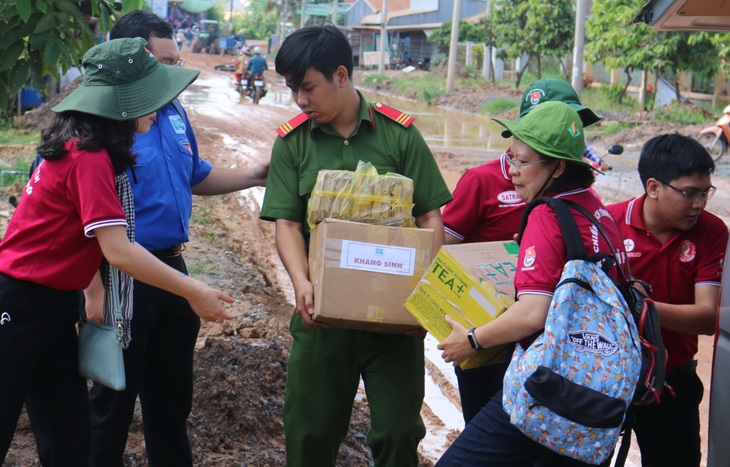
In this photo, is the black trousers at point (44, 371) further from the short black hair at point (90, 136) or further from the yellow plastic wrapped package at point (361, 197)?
the yellow plastic wrapped package at point (361, 197)

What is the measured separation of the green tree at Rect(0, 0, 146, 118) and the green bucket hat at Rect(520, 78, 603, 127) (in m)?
2.10

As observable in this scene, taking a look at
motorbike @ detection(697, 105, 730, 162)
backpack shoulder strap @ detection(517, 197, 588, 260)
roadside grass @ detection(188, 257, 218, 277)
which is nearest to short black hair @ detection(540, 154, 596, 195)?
backpack shoulder strap @ detection(517, 197, 588, 260)

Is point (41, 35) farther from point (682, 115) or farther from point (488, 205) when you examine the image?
point (682, 115)

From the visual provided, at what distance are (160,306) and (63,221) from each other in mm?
831

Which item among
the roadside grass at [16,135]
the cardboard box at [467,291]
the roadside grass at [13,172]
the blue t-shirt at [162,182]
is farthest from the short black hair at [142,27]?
the roadside grass at [16,135]

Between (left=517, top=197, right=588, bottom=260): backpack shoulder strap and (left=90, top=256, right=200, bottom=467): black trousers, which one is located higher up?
(left=517, top=197, right=588, bottom=260): backpack shoulder strap

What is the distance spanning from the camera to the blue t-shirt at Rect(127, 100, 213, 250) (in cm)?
354

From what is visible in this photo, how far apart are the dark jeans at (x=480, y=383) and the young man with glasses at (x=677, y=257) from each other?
61 centimetres

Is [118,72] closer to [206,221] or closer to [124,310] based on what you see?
[124,310]

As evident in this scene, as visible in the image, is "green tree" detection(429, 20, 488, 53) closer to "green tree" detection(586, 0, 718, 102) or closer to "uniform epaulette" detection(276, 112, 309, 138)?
"green tree" detection(586, 0, 718, 102)

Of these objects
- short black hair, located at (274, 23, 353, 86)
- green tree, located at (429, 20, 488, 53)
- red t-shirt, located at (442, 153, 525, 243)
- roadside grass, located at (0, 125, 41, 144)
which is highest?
green tree, located at (429, 20, 488, 53)

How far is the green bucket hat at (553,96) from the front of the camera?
3900 millimetres

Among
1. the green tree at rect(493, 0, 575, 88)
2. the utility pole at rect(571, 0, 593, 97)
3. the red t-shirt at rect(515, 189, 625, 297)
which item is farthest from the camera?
the green tree at rect(493, 0, 575, 88)

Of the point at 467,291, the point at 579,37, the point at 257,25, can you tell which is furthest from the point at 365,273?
the point at 257,25
